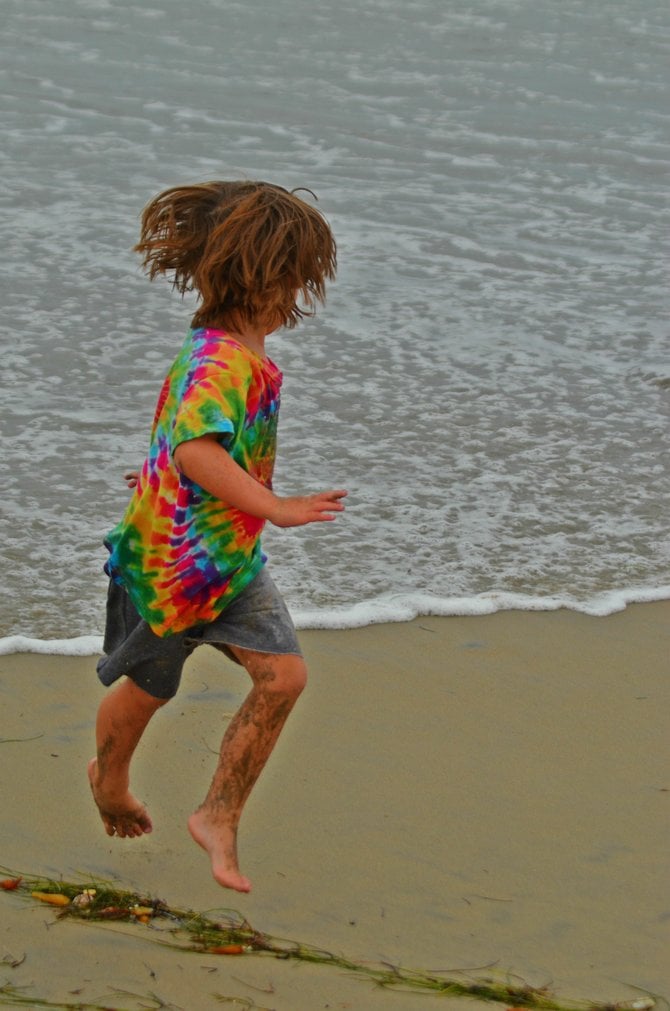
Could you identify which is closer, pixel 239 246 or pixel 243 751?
pixel 239 246

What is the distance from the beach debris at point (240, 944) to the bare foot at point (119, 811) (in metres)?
0.15

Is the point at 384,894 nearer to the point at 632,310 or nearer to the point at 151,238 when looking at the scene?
the point at 151,238

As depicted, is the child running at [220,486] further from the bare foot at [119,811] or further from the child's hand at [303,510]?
the bare foot at [119,811]

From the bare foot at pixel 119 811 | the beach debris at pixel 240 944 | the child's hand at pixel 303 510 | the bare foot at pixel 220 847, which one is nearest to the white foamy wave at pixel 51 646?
the bare foot at pixel 119 811

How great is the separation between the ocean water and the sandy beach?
395 millimetres

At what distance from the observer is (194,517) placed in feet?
9.02

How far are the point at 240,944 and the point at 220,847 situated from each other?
0.20m

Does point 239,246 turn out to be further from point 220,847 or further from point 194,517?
point 220,847

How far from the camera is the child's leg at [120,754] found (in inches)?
116

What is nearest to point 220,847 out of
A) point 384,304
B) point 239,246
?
point 239,246

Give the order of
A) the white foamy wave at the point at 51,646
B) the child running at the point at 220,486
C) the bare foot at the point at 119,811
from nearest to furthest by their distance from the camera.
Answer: the child running at the point at 220,486, the bare foot at the point at 119,811, the white foamy wave at the point at 51,646

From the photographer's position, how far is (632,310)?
7703 millimetres

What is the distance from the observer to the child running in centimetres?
266

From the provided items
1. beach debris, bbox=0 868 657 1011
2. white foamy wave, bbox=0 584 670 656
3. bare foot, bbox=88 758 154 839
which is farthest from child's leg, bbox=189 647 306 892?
white foamy wave, bbox=0 584 670 656
